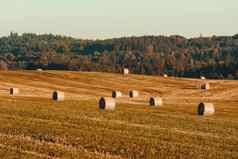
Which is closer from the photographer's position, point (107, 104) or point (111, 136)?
point (111, 136)

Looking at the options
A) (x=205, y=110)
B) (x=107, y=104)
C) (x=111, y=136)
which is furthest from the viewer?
(x=107, y=104)

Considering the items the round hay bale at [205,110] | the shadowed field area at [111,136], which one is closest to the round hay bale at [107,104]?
the shadowed field area at [111,136]

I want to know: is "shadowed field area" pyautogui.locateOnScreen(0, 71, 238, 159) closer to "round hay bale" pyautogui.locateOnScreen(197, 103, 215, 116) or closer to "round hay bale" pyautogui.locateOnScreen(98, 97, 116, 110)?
"round hay bale" pyautogui.locateOnScreen(98, 97, 116, 110)

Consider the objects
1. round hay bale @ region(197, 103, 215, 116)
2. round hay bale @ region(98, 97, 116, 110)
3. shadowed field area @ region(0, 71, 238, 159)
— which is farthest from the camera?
round hay bale @ region(98, 97, 116, 110)

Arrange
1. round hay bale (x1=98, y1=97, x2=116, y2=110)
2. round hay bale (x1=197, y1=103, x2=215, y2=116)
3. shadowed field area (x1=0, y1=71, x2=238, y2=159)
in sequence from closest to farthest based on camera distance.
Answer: shadowed field area (x1=0, y1=71, x2=238, y2=159)
round hay bale (x1=197, y1=103, x2=215, y2=116)
round hay bale (x1=98, y1=97, x2=116, y2=110)

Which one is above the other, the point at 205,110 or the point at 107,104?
the point at 107,104

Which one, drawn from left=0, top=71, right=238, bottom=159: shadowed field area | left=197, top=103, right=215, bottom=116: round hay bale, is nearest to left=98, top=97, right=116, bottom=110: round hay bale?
left=0, top=71, right=238, bottom=159: shadowed field area

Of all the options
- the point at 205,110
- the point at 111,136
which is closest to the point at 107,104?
the point at 205,110

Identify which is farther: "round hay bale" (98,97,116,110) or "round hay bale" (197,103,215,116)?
"round hay bale" (98,97,116,110)

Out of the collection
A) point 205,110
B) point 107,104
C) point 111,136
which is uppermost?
point 111,136

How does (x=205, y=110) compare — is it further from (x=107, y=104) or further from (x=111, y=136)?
(x=111, y=136)

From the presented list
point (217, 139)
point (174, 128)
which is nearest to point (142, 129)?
point (174, 128)

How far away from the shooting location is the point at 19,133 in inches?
830

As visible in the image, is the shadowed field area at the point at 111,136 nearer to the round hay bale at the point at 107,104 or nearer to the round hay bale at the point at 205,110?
the round hay bale at the point at 107,104
